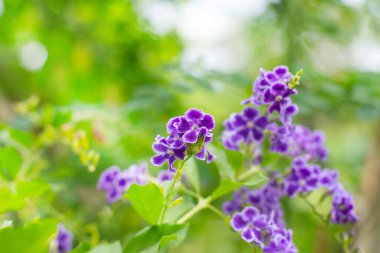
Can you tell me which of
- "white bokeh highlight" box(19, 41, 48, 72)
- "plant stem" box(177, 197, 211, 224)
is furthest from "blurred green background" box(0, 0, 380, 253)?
"plant stem" box(177, 197, 211, 224)

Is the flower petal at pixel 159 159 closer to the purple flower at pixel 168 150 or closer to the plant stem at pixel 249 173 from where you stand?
the purple flower at pixel 168 150

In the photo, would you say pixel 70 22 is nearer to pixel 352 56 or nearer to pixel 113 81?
pixel 113 81

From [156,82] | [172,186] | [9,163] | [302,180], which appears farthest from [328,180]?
[156,82]

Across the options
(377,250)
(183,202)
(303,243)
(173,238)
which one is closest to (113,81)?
(303,243)

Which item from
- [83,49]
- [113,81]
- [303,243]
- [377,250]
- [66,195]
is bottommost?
[377,250]

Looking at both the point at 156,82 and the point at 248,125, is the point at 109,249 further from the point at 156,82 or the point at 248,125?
the point at 156,82

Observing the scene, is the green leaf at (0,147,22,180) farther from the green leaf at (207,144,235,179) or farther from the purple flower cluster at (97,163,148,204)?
the green leaf at (207,144,235,179)

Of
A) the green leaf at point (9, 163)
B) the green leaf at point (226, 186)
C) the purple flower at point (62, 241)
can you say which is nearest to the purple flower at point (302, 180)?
the green leaf at point (226, 186)
